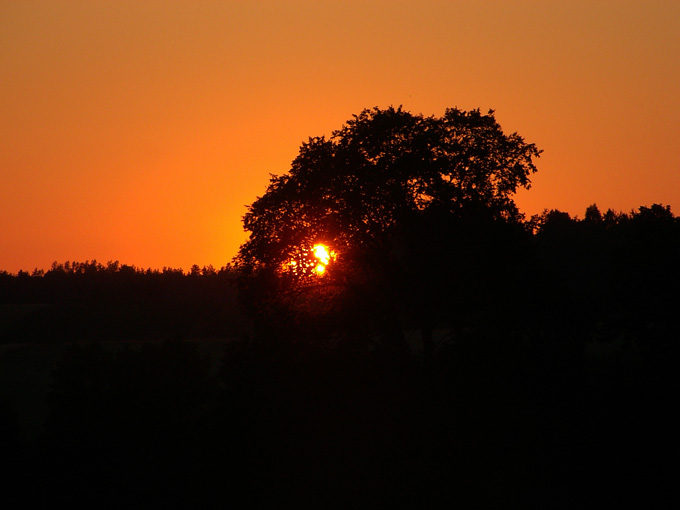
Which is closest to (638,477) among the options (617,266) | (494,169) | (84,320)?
(494,169)

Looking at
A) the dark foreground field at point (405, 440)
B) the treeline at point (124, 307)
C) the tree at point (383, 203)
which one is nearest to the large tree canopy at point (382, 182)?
the tree at point (383, 203)

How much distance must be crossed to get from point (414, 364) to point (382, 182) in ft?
32.6

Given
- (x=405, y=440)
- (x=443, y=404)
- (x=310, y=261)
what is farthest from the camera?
(x=310, y=261)

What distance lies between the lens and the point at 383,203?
45750 mm

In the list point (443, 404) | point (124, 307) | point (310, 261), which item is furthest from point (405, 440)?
point (124, 307)

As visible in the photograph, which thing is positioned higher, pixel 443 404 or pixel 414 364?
pixel 414 364

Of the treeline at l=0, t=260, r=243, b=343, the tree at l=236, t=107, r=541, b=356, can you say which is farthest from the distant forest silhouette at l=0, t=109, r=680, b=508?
the treeline at l=0, t=260, r=243, b=343

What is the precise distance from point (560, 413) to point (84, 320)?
10271 cm

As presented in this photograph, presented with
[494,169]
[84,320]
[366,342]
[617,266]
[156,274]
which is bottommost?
[366,342]

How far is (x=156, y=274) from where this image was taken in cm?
14700

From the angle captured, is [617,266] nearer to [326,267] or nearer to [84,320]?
[326,267]

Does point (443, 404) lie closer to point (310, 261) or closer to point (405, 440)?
point (405, 440)

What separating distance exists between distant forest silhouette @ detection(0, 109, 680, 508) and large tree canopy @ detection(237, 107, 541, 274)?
89mm

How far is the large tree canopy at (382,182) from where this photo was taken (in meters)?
45.3
